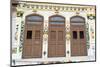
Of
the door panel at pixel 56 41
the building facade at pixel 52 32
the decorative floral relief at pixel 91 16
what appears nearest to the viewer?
the building facade at pixel 52 32

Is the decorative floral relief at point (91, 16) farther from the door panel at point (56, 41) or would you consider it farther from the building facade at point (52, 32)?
the door panel at point (56, 41)

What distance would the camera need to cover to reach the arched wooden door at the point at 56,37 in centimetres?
212

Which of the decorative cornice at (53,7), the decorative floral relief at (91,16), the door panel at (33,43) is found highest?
the decorative cornice at (53,7)

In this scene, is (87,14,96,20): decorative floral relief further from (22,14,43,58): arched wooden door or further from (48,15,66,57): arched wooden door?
(22,14,43,58): arched wooden door

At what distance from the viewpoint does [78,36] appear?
87.3 inches

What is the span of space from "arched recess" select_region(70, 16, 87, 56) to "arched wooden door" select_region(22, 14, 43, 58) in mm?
421

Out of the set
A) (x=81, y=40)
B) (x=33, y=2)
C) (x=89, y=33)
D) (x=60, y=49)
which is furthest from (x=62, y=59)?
(x=33, y=2)

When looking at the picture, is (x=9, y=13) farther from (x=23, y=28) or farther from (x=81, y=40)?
(x=81, y=40)

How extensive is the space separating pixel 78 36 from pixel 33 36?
0.59 metres

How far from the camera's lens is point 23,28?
2.02 m

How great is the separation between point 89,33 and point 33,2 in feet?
2.74

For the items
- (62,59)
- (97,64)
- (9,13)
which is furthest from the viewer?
(97,64)

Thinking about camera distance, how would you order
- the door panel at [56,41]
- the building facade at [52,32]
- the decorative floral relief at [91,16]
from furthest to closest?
the decorative floral relief at [91,16], the door panel at [56,41], the building facade at [52,32]

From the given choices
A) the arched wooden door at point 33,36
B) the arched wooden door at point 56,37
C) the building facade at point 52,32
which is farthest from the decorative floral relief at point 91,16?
the arched wooden door at point 33,36
